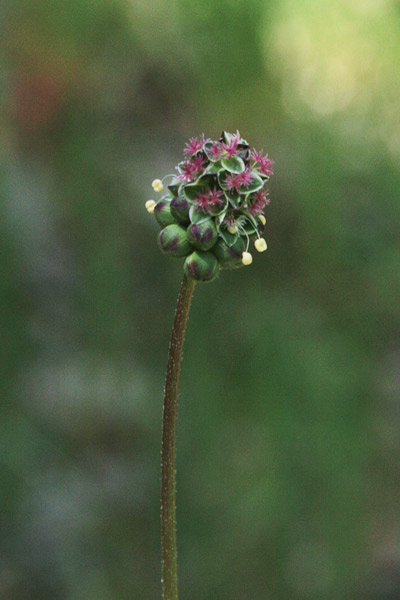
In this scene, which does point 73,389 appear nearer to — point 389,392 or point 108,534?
point 108,534

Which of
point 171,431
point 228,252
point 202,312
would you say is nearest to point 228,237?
point 228,252

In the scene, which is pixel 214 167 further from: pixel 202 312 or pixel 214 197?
pixel 202 312

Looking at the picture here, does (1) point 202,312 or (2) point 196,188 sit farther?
(1) point 202,312

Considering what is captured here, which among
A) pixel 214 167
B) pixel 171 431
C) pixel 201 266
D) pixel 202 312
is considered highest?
pixel 202 312

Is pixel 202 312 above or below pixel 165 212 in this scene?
above

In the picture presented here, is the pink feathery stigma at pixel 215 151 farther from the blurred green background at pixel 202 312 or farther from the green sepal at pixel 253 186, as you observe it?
the blurred green background at pixel 202 312

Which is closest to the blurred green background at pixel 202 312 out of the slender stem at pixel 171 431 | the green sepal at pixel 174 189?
the slender stem at pixel 171 431
